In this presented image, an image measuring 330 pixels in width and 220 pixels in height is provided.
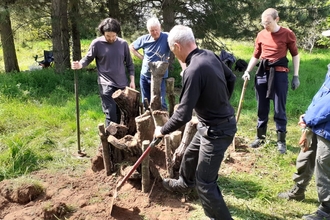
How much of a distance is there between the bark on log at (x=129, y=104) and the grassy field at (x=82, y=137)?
2.93 feet

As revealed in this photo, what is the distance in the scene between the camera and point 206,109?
2600 mm

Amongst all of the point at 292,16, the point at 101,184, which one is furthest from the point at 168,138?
the point at 292,16

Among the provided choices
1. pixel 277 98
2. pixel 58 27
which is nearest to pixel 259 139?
pixel 277 98

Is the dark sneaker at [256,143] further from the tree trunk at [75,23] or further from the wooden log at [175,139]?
the tree trunk at [75,23]

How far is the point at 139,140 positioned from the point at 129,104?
0.50m

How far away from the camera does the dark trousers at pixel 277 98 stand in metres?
4.33

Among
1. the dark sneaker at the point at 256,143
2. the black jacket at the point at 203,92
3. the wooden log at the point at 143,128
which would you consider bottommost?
the dark sneaker at the point at 256,143

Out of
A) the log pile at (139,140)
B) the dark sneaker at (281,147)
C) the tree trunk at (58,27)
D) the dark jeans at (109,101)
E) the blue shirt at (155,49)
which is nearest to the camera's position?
the log pile at (139,140)

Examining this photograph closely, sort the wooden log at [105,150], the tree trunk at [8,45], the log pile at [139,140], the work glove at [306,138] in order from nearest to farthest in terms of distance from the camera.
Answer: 1. the work glove at [306,138]
2. the log pile at [139,140]
3. the wooden log at [105,150]
4. the tree trunk at [8,45]

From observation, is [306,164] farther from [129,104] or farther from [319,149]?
[129,104]

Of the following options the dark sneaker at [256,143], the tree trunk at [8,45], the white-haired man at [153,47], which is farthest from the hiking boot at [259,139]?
the tree trunk at [8,45]

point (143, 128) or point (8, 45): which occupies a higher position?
point (8, 45)

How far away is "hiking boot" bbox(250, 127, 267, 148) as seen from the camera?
474 centimetres

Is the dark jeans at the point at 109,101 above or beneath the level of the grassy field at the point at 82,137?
above
